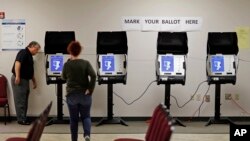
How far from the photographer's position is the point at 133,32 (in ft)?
25.8

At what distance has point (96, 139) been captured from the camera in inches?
250

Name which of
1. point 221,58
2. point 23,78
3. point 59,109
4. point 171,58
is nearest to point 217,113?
point 221,58

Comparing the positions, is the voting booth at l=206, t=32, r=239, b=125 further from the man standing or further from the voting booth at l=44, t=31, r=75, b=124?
the man standing

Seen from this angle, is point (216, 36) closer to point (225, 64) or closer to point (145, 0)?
point (225, 64)

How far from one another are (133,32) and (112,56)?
2.57 feet

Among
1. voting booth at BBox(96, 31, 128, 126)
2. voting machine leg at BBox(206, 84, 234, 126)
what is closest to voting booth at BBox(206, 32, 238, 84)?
voting machine leg at BBox(206, 84, 234, 126)

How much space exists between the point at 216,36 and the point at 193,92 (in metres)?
1.19

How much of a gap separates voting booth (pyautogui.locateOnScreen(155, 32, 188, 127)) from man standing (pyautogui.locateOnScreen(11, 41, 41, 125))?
2206 millimetres

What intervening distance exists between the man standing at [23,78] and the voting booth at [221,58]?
308 cm

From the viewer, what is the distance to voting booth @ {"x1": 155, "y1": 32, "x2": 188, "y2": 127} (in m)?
7.24

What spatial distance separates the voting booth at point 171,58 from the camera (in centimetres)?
724

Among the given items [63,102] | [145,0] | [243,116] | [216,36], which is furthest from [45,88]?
[243,116]

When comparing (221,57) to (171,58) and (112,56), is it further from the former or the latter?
(112,56)

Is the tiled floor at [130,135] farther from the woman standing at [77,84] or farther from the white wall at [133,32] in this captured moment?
the white wall at [133,32]
